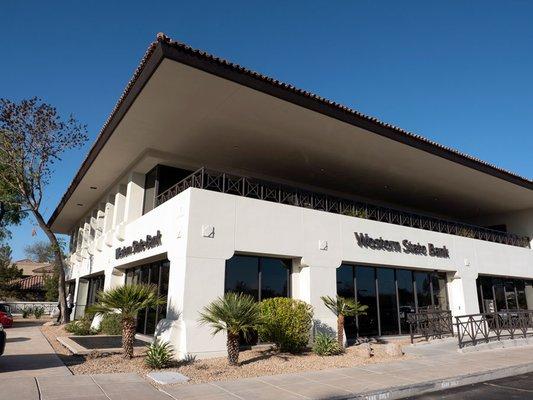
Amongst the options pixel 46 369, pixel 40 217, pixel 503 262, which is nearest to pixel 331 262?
pixel 46 369

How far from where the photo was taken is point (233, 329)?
9.52 m

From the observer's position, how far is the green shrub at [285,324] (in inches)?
439

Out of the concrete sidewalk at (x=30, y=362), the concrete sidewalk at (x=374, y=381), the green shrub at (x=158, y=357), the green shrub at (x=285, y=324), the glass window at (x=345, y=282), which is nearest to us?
the concrete sidewalk at (x=374, y=381)

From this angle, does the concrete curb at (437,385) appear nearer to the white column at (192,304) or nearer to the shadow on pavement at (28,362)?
the white column at (192,304)

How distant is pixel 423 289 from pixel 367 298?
3.56m

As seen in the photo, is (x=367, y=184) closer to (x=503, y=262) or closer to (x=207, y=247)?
(x=503, y=262)

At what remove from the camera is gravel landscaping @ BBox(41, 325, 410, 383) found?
892 cm

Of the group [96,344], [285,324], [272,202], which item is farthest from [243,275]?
[96,344]

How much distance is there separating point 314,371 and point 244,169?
9.66m

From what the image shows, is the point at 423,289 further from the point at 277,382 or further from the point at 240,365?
the point at 277,382

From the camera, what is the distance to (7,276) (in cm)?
3688

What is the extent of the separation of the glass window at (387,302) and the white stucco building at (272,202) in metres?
0.07

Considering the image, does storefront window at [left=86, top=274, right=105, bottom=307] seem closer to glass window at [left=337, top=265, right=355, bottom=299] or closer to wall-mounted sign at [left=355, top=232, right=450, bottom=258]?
glass window at [left=337, top=265, right=355, bottom=299]

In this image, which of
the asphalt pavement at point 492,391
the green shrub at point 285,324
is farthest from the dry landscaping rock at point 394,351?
the asphalt pavement at point 492,391
